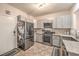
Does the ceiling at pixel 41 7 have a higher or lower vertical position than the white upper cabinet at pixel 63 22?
higher

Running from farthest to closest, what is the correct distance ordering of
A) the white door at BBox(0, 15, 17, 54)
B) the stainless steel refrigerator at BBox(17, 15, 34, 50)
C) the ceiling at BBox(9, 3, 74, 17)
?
the stainless steel refrigerator at BBox(17, 15, 34, 50)
the white door at BBox(0, 15, 17, 54)
the ceiling at BBox(9, 3, 74, 17)

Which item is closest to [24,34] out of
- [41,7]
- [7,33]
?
[7,33]


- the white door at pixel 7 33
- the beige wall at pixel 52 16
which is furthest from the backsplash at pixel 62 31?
the white door at pixel 7 33

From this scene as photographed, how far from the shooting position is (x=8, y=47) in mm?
1526

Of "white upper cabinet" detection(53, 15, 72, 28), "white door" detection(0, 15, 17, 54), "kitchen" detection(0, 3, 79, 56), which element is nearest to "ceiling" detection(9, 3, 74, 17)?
"kitchen" detection(0, 3, 79, 56)

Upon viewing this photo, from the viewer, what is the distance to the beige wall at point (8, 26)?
51.8 inches

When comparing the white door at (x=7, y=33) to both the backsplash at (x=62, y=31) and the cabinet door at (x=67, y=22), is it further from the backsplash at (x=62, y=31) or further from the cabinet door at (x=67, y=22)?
the cabinet door at (x=67, y=22)

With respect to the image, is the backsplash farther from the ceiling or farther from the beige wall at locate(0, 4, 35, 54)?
the beige wall at locate(0, 4, 35, 54)

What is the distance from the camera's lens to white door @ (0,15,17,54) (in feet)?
4.63

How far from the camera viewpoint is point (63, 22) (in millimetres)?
1438

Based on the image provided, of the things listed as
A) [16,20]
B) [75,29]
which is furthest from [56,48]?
[16,20]

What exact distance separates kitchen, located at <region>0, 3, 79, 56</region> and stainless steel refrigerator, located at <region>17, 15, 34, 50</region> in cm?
2

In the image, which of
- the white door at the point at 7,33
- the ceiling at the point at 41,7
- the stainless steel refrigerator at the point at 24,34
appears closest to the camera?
the ceiling at the point at 41,7

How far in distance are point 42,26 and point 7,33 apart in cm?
72
